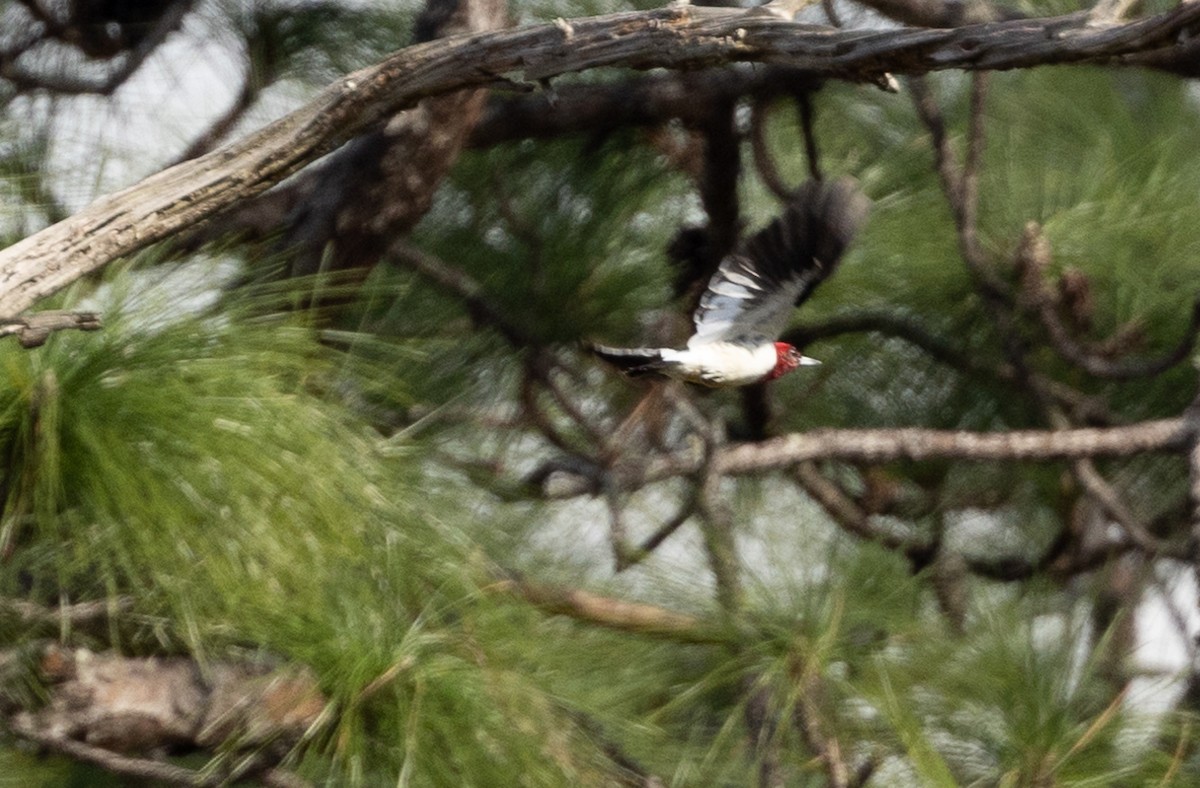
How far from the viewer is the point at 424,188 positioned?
3.04 ft

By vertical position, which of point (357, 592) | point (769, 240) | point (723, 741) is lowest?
point (723, 741)

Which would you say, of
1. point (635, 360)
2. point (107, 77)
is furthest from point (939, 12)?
point (107, 77)

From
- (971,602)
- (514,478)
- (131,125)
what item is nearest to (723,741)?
(971,602)

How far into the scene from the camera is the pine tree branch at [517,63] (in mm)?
547

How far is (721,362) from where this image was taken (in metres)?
0.81

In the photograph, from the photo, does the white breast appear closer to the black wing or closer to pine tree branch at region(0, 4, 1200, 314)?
the black wing

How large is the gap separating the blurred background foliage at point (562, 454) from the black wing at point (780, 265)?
128mm

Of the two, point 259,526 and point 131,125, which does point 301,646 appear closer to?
point 259,526

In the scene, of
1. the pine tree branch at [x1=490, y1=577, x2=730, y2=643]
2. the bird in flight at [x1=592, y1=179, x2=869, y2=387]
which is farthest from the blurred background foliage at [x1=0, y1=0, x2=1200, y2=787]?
the bird in flight at [x1=592, y1=179, x2=869, y2=387]

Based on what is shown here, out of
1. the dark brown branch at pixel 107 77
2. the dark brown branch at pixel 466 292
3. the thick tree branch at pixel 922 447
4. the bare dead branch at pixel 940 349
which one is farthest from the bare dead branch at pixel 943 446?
the dark brown branch at pixel 107 77

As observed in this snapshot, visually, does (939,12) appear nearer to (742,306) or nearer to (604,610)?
(742,306)

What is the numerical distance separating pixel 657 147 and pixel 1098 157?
0.33m

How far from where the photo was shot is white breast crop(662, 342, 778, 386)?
78 cm

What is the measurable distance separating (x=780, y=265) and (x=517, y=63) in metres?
0.24
